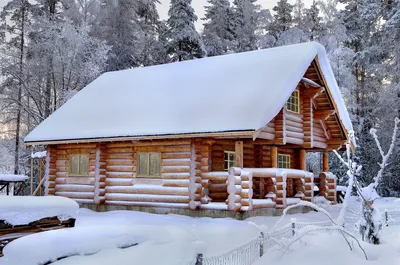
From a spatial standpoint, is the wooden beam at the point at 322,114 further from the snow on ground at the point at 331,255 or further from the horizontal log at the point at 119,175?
the snow on ground at the point at 331,255

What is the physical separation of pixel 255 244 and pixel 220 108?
27.6 feet

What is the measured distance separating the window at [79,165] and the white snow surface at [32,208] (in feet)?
34.8

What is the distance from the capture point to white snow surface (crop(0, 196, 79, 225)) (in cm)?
819

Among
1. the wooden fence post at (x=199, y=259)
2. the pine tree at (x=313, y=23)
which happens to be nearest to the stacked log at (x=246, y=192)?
the wooden fence post at (x=199, y=259)

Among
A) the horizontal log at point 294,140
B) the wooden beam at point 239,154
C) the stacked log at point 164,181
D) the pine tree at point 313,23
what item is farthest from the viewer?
the pine tree at point 313,23

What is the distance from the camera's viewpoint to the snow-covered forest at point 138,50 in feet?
97.0

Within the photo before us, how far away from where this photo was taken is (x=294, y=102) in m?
19.4

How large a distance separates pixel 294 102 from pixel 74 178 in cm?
1065

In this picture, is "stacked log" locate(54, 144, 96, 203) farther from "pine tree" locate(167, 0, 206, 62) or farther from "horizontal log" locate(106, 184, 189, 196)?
"pine tree" locate(167, 0, 206, 62)

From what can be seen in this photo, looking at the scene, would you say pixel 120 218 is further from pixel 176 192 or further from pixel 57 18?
pixel 57 18

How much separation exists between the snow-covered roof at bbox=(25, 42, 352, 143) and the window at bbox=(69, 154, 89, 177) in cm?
130

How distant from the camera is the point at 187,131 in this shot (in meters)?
15.7

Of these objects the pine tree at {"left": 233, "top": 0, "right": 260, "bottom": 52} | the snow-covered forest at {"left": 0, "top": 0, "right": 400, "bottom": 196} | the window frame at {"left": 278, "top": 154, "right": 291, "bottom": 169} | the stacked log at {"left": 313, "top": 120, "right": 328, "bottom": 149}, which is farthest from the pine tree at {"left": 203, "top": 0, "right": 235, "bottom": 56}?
Answer: the window frame at {"left": 278, "top": 154, "right": 291, "bottom": 169}

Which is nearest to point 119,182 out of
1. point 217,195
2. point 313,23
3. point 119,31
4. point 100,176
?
point 100,176
